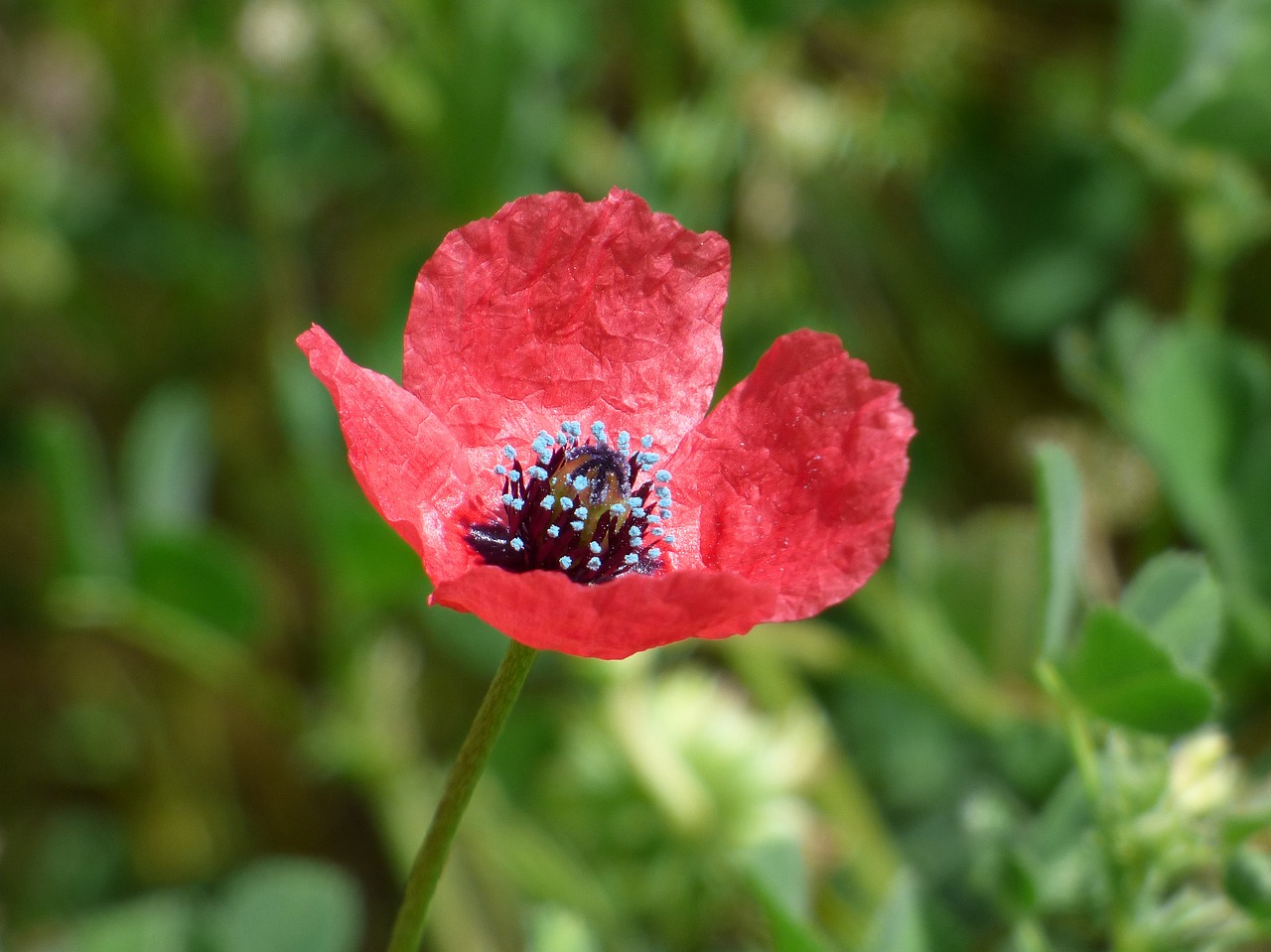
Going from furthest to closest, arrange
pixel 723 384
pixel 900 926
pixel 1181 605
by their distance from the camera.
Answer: pixel 723 384 < pixel 900 926 < pixel 1181 605

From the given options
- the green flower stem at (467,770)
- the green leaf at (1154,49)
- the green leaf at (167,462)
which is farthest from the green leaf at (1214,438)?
the green leaf at (167,462)

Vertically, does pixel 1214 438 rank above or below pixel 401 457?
above

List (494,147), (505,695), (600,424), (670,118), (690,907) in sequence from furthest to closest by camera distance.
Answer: (670,118), (494,147), (690,907), (600,424), (505,695)

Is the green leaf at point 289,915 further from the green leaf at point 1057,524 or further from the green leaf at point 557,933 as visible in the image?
the green leaf at point 1057,524

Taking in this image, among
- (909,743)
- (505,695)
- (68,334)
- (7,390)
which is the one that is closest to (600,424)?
(505,695)

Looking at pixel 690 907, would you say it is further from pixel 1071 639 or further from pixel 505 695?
pixel 505 695

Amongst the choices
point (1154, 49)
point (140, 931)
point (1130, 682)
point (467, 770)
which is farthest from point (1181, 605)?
point (140, 931)

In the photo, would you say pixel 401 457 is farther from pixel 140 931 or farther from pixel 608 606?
pixel 140 931
